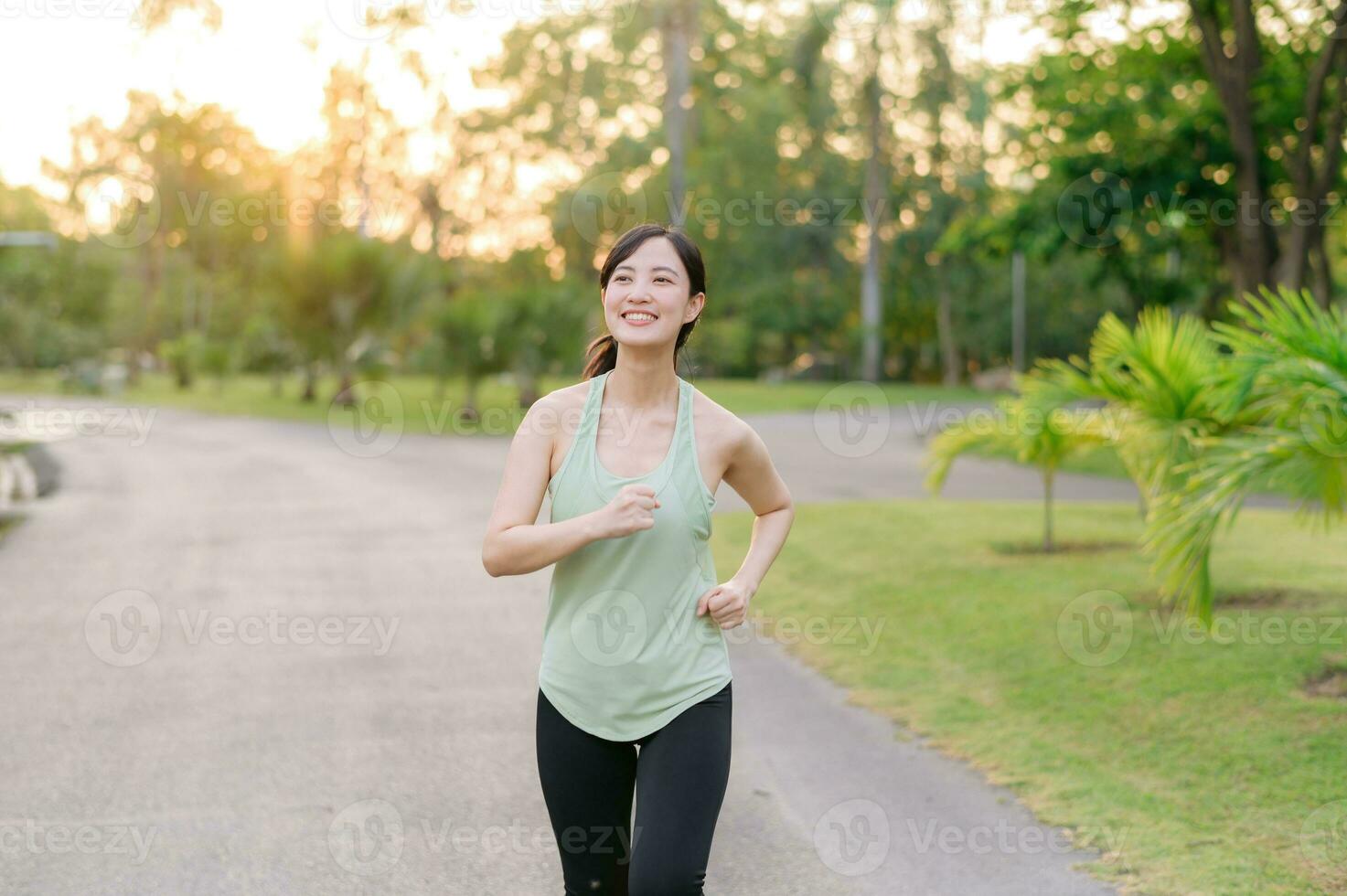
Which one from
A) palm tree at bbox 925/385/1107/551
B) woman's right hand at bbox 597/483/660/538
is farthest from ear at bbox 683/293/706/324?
palm tree at bbox 925/385/1107/551

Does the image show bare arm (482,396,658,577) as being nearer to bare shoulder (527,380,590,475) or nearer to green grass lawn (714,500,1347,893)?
bare shoulder (527,380,590,475)

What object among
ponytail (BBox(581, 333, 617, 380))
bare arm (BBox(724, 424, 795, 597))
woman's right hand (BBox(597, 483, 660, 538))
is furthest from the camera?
ponytail (BBox(581, 333, 617, 380))

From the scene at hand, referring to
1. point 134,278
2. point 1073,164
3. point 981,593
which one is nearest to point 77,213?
point 134,278

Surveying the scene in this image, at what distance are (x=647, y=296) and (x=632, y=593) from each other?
651 millimetres

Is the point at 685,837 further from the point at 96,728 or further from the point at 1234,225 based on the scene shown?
the point at 1234,225

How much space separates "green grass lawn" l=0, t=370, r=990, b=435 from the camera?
3244 centimetres

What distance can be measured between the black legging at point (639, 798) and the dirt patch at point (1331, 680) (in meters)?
4.80

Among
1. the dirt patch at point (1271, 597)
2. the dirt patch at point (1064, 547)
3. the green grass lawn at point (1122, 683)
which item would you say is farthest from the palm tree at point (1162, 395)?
the dirt patch at point (1064, 547)

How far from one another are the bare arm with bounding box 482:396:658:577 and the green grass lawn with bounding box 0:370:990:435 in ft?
85.3

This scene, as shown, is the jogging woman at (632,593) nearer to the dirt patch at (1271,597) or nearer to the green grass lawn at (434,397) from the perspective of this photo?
the dirt patch at (1271,597)

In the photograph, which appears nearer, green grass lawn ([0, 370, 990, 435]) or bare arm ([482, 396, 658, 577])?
bare arm ([482, 396, 658, 577])

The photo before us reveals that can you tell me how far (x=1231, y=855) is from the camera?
15.4 ft

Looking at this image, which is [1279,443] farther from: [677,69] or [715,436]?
[677,69]

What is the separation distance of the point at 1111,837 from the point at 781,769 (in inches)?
57.6
